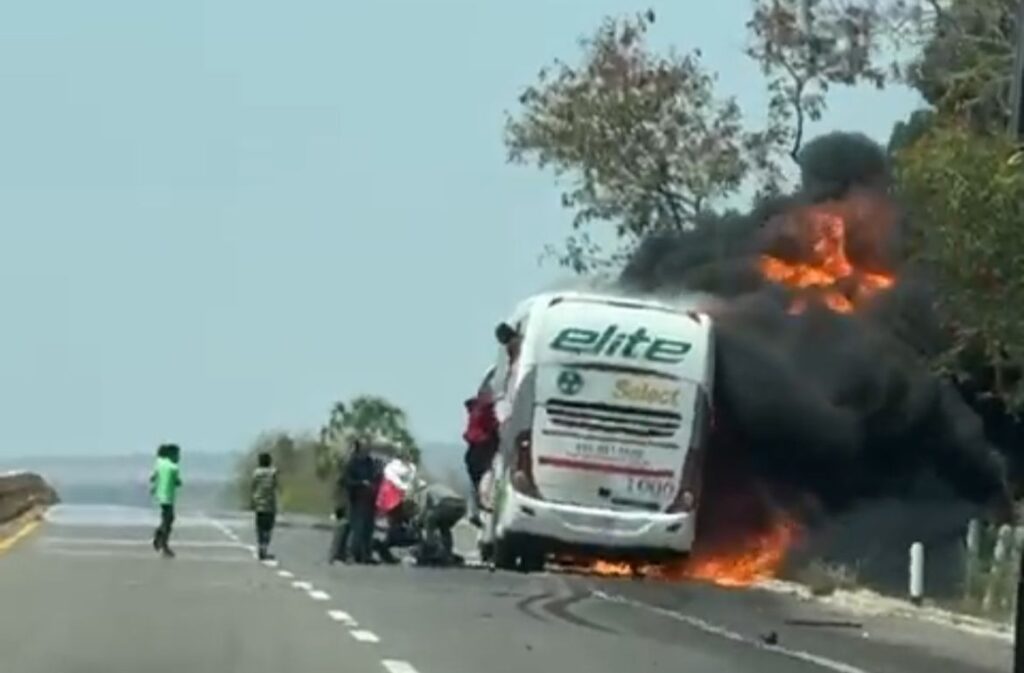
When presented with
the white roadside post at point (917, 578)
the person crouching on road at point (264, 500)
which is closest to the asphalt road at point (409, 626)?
the white roadside post at point (917, 578)

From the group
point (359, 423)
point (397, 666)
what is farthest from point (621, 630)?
point (359, 423)

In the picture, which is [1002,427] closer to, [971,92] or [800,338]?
[800,338]

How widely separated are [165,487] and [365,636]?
21144 mm

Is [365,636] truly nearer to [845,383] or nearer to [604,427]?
[604,427]

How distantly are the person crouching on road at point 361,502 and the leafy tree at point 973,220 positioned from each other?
11673 mm

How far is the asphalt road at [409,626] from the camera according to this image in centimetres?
2236

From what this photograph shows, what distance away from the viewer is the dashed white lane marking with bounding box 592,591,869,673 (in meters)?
23.6

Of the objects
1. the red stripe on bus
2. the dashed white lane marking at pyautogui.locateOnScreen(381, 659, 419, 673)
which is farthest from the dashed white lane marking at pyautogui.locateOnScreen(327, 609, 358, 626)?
the red stripe on bus

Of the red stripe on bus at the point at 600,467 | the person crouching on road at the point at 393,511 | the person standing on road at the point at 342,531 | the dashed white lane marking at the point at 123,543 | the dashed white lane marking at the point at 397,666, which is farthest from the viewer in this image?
the dashed white lane marking at the point at 123,543

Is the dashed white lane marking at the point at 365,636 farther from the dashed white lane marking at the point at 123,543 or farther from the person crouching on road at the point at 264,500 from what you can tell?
the dashed white lane marking at the point at 123,543

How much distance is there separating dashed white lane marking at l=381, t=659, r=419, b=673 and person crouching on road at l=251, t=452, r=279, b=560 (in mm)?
21209

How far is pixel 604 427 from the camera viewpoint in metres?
39.6

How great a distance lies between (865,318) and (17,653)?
27.1 m

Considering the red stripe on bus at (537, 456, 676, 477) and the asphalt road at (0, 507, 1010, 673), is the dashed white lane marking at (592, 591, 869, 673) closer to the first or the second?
the asphalt road at (0, 507, 1010, 673)
